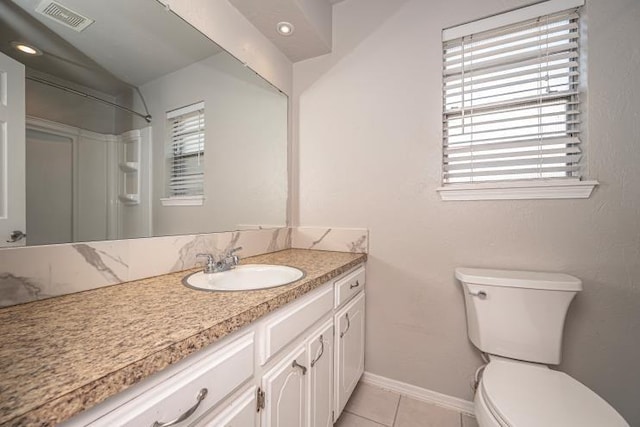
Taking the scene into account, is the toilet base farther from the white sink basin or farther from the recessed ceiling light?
the recessed ceiling light

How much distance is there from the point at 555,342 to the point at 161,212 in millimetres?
1780

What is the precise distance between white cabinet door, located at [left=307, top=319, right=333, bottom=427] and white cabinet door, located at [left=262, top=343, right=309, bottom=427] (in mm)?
49

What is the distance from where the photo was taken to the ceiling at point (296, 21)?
138 cm

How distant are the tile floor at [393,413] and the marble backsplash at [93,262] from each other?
3.66 feet

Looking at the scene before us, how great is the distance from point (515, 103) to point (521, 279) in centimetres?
91

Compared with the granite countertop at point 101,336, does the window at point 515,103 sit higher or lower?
higher

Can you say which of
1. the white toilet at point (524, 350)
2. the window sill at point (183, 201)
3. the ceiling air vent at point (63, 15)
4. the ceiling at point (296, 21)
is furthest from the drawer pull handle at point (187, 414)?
the ceiling at point (296, 21)

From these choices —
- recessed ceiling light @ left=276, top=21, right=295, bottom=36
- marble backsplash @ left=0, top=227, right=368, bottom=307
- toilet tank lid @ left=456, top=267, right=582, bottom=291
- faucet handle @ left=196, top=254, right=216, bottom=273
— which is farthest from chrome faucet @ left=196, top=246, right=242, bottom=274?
recessed ceiling light @ left=276, top=21, right=295, bottom=36

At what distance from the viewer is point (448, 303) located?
144cm

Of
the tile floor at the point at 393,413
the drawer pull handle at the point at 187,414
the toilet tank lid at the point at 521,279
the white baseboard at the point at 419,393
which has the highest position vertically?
the toilet tank lid at the point at 521,279

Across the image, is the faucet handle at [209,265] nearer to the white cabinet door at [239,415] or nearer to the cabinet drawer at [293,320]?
the cabinet drawer at [293,320]

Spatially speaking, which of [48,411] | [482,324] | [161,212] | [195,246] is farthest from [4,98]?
[482,324]

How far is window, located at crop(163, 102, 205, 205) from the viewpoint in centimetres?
115

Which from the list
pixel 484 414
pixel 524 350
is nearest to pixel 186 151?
pixel 484 414
